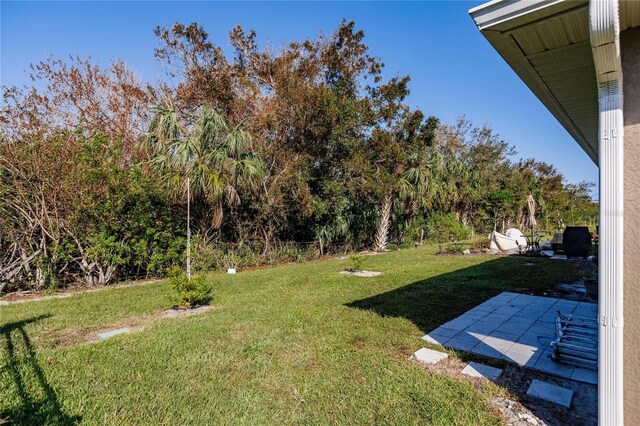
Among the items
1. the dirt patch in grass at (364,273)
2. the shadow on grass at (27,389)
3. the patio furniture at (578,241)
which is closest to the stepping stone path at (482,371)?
the shadow on grass at (27,389)

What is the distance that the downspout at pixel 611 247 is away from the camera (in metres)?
1.97

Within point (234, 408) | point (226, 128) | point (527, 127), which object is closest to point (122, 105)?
point (226, 128)

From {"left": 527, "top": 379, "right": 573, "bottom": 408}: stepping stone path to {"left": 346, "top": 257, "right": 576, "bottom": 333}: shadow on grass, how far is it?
1681 millimetres

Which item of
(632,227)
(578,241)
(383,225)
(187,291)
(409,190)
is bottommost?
(187,291)

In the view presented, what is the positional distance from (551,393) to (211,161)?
9.35m

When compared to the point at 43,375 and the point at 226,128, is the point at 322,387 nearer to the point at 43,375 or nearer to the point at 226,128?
the point at 43,375

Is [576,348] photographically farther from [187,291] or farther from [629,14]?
[187,291]

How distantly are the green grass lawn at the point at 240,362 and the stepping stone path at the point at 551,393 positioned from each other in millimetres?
353

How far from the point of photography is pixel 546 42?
2.21m

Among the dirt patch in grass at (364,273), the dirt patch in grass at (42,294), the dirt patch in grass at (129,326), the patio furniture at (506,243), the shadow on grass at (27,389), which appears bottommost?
the dirt patch in grass at (42,294)

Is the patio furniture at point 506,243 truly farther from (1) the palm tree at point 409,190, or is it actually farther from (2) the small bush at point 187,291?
(2) the small bush at point 187,291

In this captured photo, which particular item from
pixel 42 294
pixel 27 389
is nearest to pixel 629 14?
pixel 27 389

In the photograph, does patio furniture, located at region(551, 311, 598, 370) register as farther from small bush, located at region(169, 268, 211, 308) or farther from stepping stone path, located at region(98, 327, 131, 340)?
stepping stone path, located at region(98, 327, 131, 340)

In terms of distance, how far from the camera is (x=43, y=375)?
11.4ft
